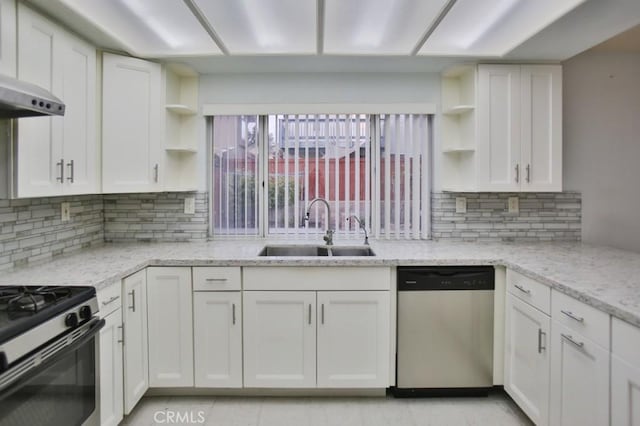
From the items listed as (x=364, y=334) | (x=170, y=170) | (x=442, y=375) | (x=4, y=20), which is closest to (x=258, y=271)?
(x=364, y=334)

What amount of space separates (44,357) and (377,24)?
2136 mm

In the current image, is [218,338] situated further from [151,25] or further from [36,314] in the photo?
[151,25]

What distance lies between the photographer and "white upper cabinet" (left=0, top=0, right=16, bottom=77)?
1.61 m

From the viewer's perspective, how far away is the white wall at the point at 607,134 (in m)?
2.86

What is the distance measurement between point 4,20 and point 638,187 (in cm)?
396

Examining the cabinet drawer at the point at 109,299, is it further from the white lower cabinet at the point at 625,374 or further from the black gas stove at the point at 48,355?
the white lower cabinet at the point at 625,374

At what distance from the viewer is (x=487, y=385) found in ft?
7.62

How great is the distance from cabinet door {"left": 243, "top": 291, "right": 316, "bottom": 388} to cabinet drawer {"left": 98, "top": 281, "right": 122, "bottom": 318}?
0.68 metres

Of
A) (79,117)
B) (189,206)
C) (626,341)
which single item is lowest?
(626,341)

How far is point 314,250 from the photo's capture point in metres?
2.90

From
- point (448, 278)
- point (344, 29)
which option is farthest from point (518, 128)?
point (344, 29)

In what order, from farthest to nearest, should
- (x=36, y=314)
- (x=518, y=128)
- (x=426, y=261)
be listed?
(x=518, y=128) < (x=426, y=261) < (x=36, y=314)

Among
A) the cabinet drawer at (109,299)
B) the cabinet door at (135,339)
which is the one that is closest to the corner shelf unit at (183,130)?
the cabinet door at (135,339)

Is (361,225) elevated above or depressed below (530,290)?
above
